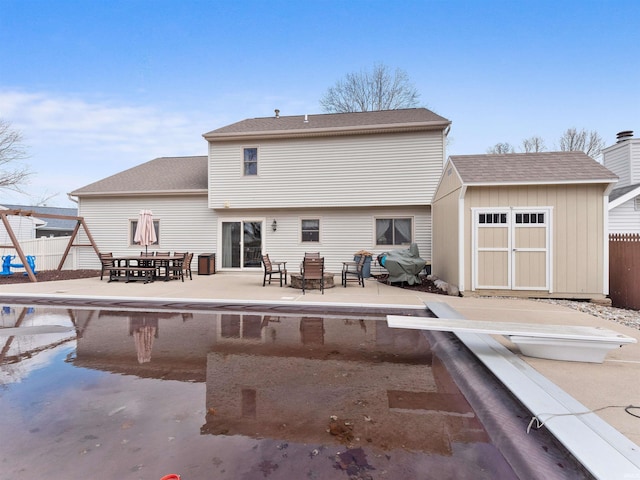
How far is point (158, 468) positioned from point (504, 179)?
812cm

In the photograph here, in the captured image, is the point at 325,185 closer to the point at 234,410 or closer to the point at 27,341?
the point at 27,341

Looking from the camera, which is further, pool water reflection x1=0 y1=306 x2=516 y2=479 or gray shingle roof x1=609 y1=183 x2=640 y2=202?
gray shingle roof x1=609 y1=183 x2=640 y2=202

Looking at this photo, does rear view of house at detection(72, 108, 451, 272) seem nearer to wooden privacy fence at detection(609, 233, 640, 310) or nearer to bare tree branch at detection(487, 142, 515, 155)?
wooden privacy fence at detection(609, 233, 640, 310)

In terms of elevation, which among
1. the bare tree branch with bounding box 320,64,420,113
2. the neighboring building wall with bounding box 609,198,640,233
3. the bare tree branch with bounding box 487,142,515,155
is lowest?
the neighboring building wall with bounding box 609,198,640,233

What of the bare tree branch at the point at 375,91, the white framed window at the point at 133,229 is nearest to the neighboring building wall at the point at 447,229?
the white framed window at the point at 133,229

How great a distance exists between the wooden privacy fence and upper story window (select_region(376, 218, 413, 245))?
18.6ft

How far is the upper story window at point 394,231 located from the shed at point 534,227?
4056 millimetres

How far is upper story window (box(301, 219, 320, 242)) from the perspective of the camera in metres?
12.6

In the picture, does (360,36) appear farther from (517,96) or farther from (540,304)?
(540,304)

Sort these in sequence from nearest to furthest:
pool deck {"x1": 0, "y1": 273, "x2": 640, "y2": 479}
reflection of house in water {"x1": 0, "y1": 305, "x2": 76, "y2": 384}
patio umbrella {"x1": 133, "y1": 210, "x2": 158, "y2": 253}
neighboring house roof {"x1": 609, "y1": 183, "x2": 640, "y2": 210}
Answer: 1. pool deck {"x1": 0, "y1": 273, "x2": 640, "y2": 479}
2. reflection of house in water {"x1": 0, "y1": 305, "x2": 76, "y2": 384}
3. neighboring house roof {"x1": 609, "y1": 183, "x2": 640, "y2": 210}
4. patio umbrella {"x1": 133, "y1": 210, "x2": 158, "y2": 253}

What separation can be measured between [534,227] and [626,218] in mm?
6430

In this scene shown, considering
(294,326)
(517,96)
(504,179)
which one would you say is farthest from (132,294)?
(517,96)

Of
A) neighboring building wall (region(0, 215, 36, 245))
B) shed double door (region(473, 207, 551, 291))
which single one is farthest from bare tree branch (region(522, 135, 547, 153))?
neighboring building wall (region(0, 215, 36, 245))

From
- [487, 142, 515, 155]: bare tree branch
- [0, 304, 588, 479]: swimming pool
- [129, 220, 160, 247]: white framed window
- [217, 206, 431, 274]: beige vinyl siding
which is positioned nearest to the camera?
[0, 304, 588, 479]: swimming pool
